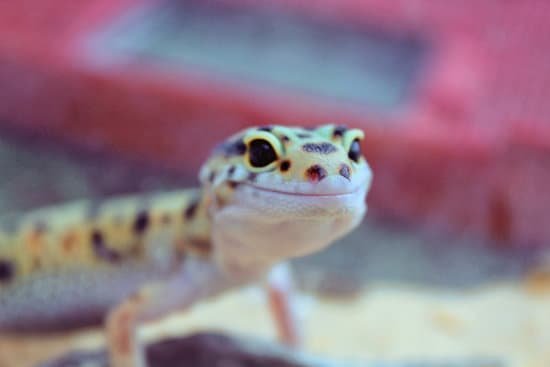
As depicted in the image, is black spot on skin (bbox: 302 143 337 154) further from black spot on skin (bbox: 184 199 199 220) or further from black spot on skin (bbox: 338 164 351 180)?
black spot on skin (bbox: 184 199 199 220)

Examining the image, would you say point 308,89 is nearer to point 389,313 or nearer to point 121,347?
point 389,313

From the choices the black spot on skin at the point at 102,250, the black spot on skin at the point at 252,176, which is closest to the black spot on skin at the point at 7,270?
the black spot on skin at the point at 102,250

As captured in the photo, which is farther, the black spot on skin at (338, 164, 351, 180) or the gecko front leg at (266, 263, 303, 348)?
the gecko front leg at (266, 263, 303, 348)

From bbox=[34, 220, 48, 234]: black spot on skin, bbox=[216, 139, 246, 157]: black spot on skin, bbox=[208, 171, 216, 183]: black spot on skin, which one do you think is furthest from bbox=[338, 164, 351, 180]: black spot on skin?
bbox=[34, 220, 48, 234]: black spot on skin

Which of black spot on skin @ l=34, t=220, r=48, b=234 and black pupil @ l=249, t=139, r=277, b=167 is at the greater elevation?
black spot on skin @ l=34, t=220, r=48, b=234

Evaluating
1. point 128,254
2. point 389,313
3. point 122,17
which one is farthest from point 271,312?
point 122,17

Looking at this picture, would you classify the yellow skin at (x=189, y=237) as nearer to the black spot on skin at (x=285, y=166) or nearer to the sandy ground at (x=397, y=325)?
the black spot on skin at (x=285, y=166)

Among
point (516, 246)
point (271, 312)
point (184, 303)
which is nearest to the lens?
point (184, 303)
